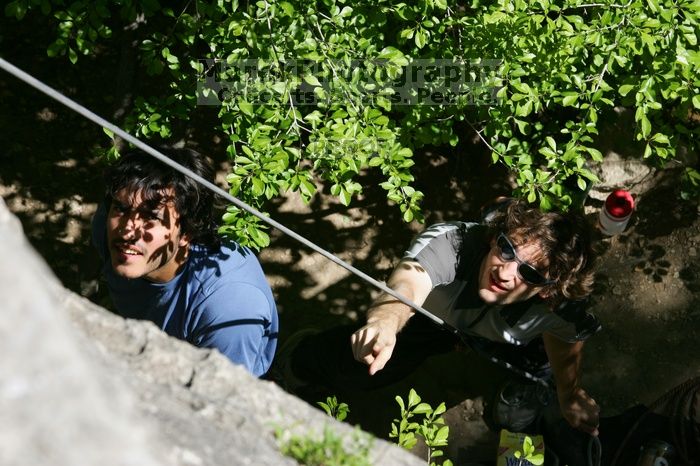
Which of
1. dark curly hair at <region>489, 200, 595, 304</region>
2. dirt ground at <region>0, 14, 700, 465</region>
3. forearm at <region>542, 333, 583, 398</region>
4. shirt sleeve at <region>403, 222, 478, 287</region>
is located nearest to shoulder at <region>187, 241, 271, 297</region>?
shirt sleeve at <region>403, 222, 478, 287</region>

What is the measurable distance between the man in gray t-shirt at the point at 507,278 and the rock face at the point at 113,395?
4.37ft

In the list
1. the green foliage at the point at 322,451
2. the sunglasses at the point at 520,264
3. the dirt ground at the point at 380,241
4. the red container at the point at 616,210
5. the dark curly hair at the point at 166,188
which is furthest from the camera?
the dirt ground at the point at 380,241

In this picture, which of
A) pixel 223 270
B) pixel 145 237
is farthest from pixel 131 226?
pixel 223 270

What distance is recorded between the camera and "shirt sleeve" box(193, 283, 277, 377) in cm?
286

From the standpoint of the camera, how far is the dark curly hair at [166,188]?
2957mm

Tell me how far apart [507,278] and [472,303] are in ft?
0.90

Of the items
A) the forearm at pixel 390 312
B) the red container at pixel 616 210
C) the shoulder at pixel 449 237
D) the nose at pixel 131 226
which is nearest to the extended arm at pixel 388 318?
the forearm at pixel 390 312

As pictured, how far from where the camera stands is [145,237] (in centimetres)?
289

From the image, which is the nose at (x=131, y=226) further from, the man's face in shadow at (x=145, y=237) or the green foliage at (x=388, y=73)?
the green foliage at (x=388, y=73)

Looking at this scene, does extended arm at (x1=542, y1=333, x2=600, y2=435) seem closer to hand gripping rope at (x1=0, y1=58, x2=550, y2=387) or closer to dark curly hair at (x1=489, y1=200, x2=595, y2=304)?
hand gripping rope at (x1=0, y1=58, x2=550, y2=387)

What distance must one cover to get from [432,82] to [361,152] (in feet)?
2.28

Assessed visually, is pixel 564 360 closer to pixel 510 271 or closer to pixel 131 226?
pixel 510 271

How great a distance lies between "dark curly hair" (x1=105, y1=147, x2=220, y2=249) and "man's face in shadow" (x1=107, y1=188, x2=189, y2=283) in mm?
19

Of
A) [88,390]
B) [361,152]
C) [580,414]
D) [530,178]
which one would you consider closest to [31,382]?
[88,390]
